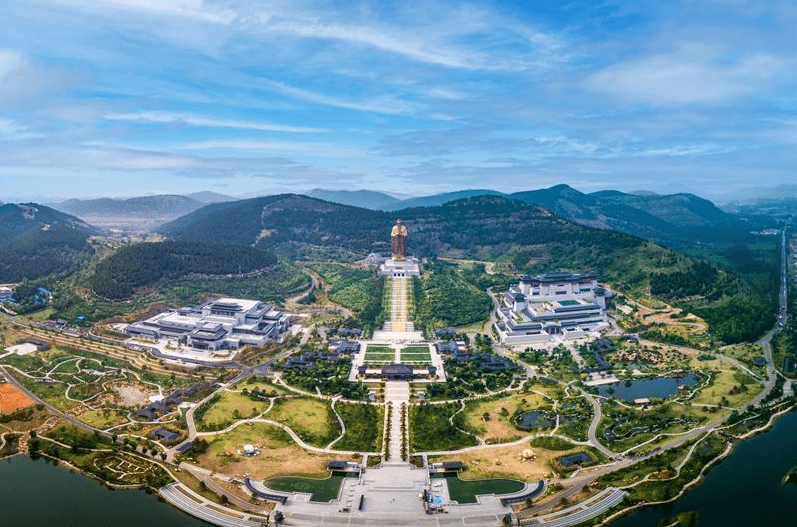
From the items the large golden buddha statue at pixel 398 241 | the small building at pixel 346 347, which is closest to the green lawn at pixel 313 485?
the small building at pixel 346 347

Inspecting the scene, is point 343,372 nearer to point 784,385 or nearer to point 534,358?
point 534,358

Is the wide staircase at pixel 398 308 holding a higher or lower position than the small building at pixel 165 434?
higher

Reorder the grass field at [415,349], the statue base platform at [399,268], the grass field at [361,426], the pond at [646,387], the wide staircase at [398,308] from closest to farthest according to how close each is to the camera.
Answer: the grass field at [361,426] < the pond at [646,387] < the grass field at [415,349] < the wide staircase at [398,308] < the statue base platform at [399,268]

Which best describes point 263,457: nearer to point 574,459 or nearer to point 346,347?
point 574,459

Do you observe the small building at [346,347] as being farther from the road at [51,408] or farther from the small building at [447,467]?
the road at [51,408]

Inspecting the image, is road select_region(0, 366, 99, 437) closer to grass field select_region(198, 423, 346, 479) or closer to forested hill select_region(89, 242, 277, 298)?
grass field select_region(198, 423, 346, 479)

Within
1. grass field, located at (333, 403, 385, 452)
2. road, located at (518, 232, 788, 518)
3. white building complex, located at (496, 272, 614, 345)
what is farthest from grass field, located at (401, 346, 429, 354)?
road, located at (518, 232, 788, 518)

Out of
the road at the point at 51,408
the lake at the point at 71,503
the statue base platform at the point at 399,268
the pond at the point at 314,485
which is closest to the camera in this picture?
the lake at the point at 71,503

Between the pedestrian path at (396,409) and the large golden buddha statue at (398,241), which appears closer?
the pedestrian path at (396,409)
